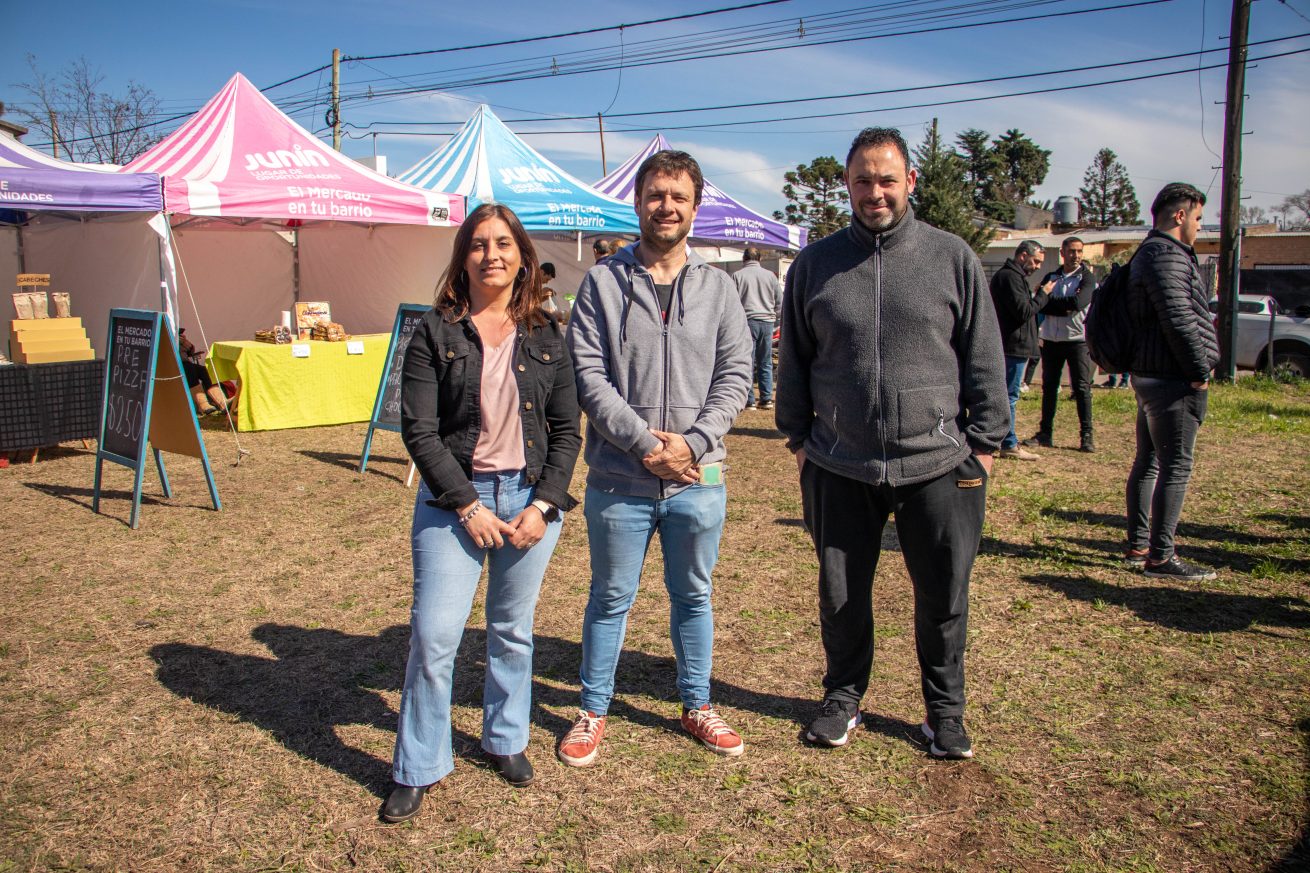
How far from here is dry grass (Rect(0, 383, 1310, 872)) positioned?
2596 millimetres

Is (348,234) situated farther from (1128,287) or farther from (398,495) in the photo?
(1128,287)

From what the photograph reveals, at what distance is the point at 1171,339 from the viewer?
14.3 feet

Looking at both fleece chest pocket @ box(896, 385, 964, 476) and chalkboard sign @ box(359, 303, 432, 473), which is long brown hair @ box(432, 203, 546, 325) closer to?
fleece chest pocket @ box(896, 385, 964, 476)

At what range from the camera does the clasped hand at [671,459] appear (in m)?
2.69

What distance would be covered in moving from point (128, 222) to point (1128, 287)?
33.0 feet

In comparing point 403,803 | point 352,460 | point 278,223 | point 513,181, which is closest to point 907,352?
point 403,803

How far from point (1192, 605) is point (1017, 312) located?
3.83 metres

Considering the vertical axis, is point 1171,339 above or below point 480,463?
above

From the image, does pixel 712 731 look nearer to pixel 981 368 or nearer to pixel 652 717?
pixel 652 717

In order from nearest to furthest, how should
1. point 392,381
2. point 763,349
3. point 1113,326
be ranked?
point 1113,326
point 392,381
point 763,349

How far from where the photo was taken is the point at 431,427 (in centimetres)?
258

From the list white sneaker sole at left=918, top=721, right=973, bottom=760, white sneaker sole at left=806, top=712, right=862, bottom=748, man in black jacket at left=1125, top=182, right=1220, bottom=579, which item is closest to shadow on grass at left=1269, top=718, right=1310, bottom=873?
white sneaker sole at left=918, top=721, right=973, bottom=760

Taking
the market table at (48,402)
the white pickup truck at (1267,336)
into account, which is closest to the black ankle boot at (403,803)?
the market table at (48,402)

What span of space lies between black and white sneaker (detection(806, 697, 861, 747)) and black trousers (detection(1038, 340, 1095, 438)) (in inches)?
242
